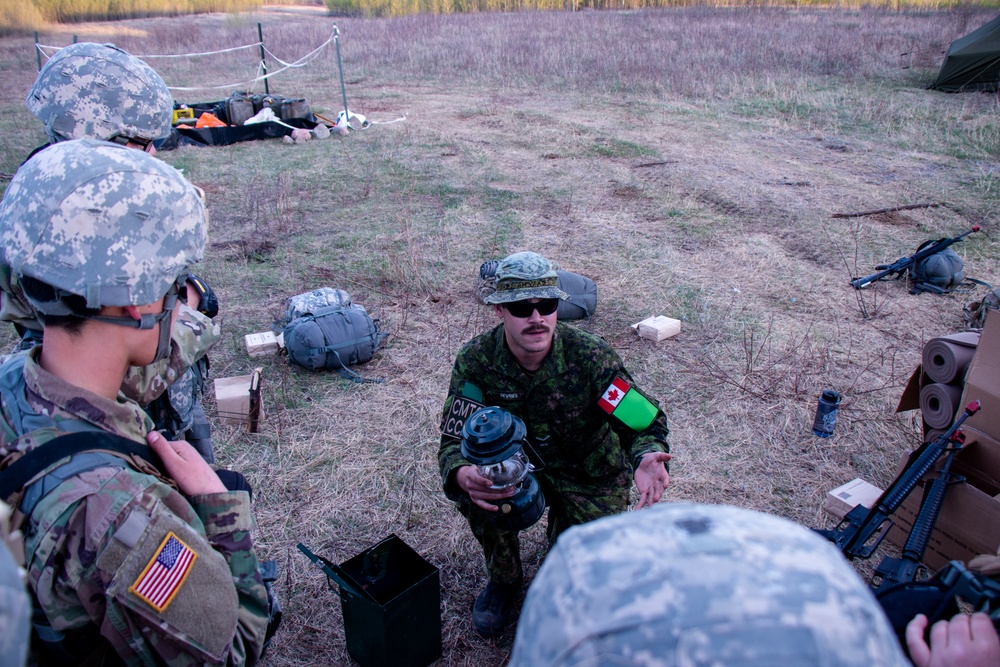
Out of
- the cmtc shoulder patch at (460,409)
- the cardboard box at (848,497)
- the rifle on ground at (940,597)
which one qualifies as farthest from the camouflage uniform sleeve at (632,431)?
the cardboard box at (848,497)

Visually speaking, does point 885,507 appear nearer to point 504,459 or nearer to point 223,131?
point 504,459

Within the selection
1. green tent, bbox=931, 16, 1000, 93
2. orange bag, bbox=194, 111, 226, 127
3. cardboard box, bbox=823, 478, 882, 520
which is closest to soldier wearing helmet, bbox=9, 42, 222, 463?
cardboard box, bbox=823, 478, 882, 520

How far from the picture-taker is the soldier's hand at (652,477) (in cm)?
250

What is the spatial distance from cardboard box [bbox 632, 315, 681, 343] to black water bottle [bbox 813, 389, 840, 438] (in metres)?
1.35

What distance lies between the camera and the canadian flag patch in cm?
287

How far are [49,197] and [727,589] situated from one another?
5.15ft

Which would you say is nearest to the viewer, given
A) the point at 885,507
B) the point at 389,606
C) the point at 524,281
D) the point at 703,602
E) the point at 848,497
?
the point at 703,602

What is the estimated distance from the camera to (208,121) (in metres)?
11.1

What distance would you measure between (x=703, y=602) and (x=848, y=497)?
10.8 ft

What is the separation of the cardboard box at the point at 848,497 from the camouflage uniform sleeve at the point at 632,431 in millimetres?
1378

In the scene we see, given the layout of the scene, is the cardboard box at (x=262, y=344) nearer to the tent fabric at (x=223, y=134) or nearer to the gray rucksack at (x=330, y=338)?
the gray rucksack at (x=330, y=338)

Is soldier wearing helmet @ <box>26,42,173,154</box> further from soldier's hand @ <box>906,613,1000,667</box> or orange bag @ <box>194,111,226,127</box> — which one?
orange bag @ <box>194,111,226,127</box>

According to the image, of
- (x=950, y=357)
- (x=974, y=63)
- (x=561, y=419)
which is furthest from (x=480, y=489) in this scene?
(x=974, y=63)

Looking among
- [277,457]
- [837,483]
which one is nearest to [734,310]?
[837,483]
